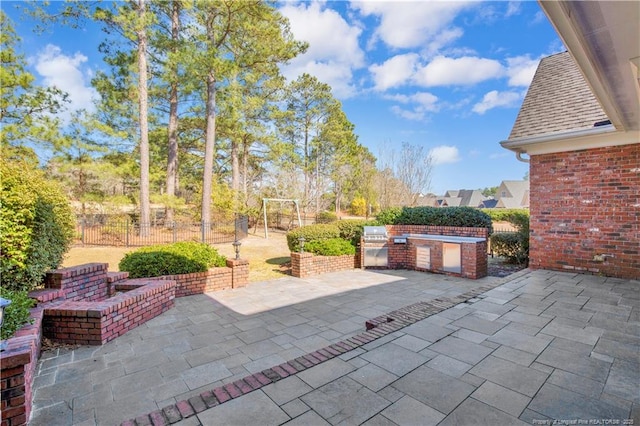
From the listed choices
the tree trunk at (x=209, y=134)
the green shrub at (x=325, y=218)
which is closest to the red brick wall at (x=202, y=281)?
the tree trunk at (x=209, y=134)

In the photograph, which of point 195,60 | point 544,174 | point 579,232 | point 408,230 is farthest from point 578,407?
point 195,60

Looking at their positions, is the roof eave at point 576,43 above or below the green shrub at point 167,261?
above

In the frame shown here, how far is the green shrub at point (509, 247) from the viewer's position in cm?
805

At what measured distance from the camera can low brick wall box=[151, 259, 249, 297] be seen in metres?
5.44

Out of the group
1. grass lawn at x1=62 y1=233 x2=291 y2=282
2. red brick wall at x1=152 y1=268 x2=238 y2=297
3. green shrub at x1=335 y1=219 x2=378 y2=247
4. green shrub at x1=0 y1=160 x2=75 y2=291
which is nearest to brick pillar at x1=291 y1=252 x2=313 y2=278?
grass lawn at x1=62 y1=233 x2=291 y2=282

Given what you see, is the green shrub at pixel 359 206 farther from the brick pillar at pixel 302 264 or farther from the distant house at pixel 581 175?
the distant house at pixel 581 175

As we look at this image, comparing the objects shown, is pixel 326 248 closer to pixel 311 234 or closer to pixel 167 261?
pixel 311 234

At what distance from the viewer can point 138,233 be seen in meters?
12.0

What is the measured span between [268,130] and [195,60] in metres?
5.25

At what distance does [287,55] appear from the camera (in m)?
13.0

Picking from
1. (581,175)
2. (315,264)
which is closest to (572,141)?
(581,175)

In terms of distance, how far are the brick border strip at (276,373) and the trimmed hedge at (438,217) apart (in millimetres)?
4294

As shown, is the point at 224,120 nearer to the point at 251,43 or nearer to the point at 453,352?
the point at 251,43

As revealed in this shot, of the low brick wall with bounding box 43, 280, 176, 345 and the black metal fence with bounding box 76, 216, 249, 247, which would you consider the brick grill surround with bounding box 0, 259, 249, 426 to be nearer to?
the low brick wall with bounding box 43, 280, 176, 345
